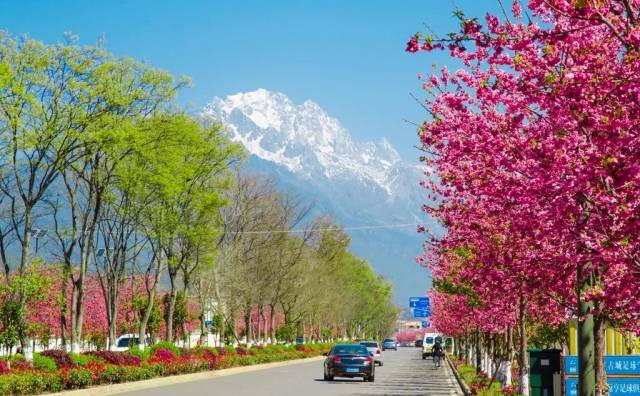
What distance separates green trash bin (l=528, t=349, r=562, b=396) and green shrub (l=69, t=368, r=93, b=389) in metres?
13.8

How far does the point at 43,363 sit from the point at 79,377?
3.90ft

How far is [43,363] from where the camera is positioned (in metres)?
28.1

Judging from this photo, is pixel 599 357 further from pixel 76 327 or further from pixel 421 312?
pixel 421 312

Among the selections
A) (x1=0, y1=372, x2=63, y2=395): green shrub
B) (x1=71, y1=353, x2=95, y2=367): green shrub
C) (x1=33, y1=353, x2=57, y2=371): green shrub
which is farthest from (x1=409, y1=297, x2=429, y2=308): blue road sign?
(x1=0, y1=372, x2=63, y2=395): green shrub

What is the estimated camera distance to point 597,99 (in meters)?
8.71

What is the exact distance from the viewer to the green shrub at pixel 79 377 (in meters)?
27.5

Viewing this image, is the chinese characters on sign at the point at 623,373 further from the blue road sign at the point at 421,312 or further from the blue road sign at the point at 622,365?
the blue road sign at the point at 421,312

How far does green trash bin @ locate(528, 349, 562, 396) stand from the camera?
61.2 ft

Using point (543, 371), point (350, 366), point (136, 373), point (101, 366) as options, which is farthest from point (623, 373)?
point (350, 366)

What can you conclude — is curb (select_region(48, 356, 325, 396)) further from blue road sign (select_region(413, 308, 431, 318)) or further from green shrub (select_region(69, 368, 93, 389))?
blue road sign (select_region(413, 308, 431, 318))

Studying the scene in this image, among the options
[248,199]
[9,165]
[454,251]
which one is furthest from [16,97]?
[248,199]

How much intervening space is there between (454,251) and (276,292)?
48704 millimetres

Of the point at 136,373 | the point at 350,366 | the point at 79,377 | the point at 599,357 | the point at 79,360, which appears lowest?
the point at 350,366

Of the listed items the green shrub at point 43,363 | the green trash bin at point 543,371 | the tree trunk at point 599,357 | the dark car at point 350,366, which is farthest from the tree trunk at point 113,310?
the tree trunk at point 599,357
